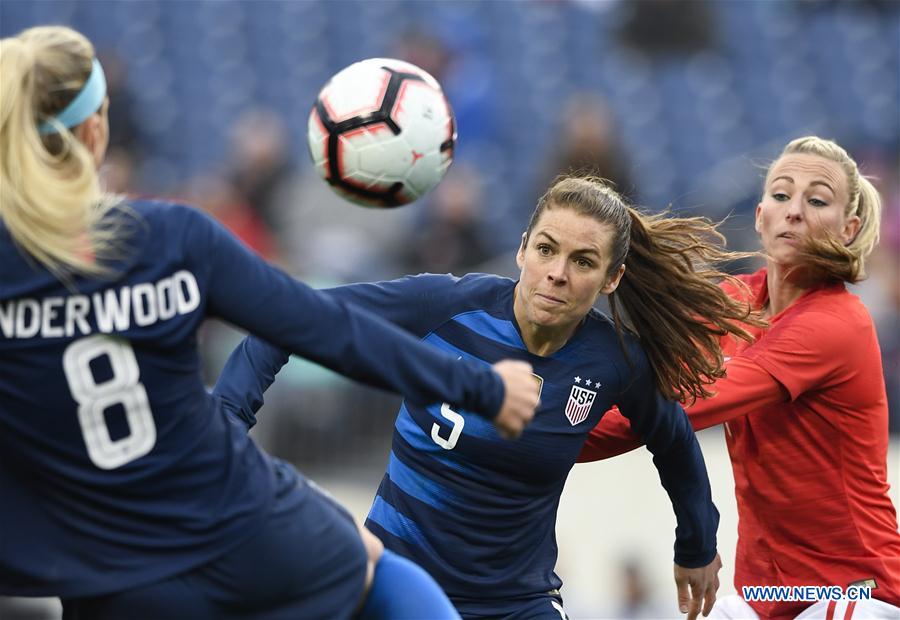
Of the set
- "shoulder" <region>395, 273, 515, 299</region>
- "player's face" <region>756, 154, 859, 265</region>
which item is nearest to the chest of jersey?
"shoulder" <region>395, 273, 515, 299</region>

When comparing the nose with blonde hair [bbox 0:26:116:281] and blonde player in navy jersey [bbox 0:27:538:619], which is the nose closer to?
blonde player in navy jersey [bbox 0:27:538:619]

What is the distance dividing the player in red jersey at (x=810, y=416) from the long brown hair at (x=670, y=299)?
0.45ft

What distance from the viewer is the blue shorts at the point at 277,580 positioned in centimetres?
269

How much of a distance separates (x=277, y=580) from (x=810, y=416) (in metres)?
2.05

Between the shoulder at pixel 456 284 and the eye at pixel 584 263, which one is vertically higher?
the eye at pixel 584 263

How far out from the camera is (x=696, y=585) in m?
4.20

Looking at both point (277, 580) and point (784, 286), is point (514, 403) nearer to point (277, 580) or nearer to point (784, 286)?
point (277, 580)

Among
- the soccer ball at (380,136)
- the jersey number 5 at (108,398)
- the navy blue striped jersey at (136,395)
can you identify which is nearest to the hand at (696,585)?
the soccer ball at (380,136)

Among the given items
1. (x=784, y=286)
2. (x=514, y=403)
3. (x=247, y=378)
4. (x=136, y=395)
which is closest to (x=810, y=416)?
(x=784, y=286)

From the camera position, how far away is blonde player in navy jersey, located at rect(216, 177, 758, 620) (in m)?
3.67

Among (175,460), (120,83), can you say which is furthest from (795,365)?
(120,83)

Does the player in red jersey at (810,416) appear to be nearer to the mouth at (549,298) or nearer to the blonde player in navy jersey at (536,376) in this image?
the blonde player in navy jersey at (536,376)
